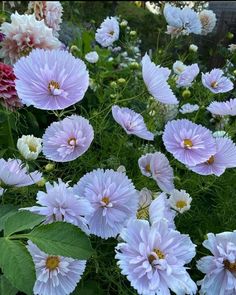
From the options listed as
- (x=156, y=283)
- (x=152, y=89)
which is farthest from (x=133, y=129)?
(x=156, y=283)

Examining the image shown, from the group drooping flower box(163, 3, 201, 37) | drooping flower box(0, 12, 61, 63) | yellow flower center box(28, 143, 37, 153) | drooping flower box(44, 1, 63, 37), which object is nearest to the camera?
yellow flower center box(28, 143, 37, 153)

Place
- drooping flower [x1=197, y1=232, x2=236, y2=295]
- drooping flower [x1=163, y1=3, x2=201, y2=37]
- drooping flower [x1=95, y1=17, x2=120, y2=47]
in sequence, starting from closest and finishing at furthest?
1. drooping flower [x1=197, y1=232, x2=236, y2=295]
2. drooping flower [x1=163, y1=3, x2=201, y2=37]
3. drooping flower [x1=95, y1=17, x2=120, y2=47]

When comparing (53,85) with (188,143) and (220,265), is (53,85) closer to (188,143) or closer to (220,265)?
(188,143)


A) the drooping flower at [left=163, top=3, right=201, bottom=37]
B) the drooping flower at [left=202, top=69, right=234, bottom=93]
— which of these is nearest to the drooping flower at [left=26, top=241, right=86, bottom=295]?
the drooping flower at [left=202, top=69, right=234, bottom=93]

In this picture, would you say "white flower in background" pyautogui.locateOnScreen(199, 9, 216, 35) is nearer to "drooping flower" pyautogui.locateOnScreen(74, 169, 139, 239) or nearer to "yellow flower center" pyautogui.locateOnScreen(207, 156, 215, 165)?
"yellow flower center" pyautogui.locateOnScreen(207, 156, 215, 165)

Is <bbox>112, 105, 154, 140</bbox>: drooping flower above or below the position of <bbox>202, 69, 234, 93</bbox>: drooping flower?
above

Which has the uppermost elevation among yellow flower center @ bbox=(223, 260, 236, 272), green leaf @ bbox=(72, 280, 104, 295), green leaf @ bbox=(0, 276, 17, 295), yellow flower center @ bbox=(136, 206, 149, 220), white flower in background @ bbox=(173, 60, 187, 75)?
yellow flower center @ bbox=(223, 260, 236, 272)

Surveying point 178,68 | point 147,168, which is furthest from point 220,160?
point 178,68
